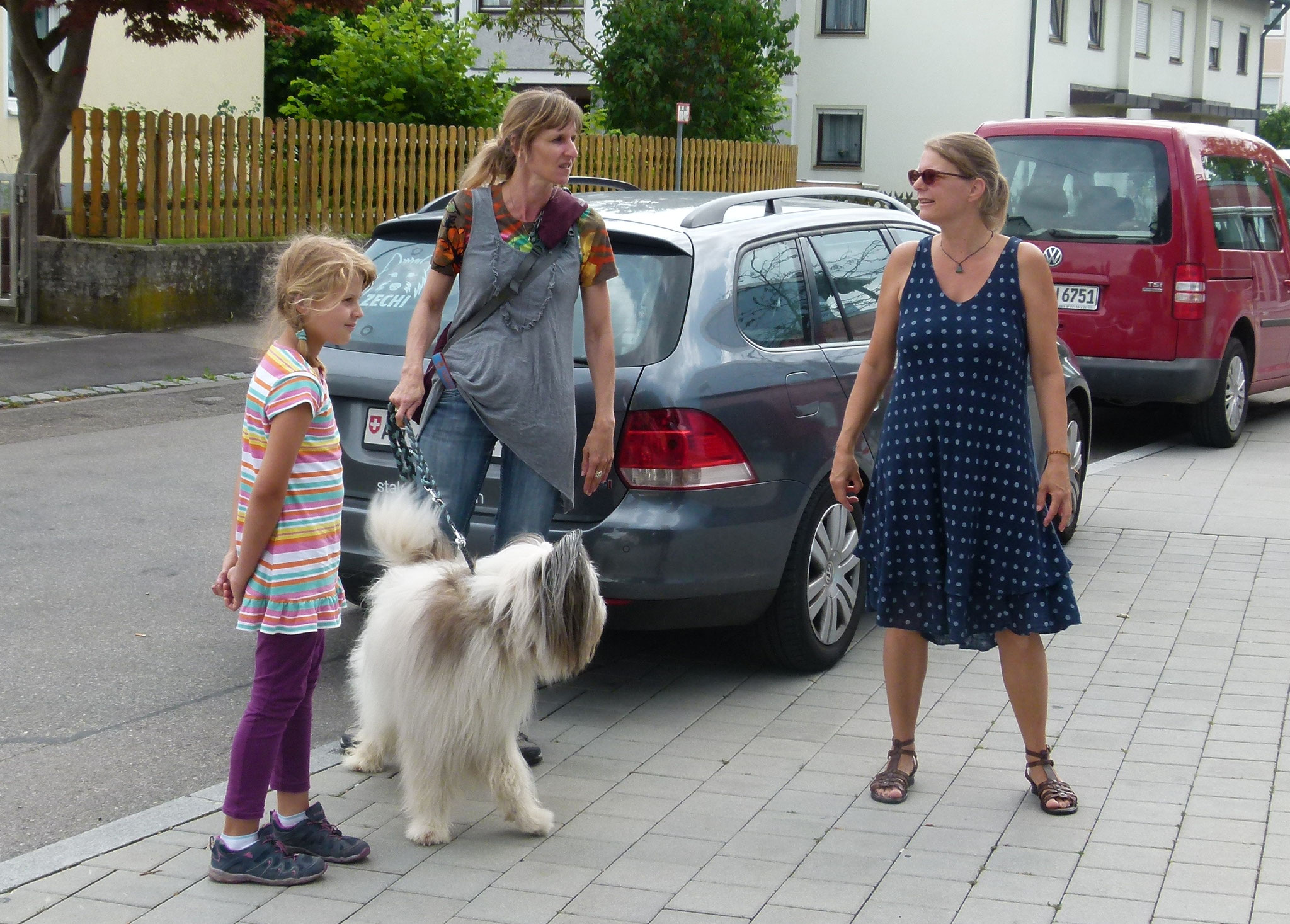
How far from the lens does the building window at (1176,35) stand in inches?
1753

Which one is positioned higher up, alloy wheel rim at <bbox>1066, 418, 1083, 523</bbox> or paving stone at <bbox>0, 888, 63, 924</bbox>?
alloy wheel rim at <bbox>1066, 418, 1083, 523</bbox>

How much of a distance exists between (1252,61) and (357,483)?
51482mm

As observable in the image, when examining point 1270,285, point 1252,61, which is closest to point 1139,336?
point 1270,285

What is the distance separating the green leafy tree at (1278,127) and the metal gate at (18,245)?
48.8 m

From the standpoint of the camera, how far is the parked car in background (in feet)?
16.1

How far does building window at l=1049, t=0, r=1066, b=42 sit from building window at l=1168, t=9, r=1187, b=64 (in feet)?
24.5

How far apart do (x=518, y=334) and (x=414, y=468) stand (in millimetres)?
508

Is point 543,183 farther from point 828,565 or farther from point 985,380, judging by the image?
point 828,565

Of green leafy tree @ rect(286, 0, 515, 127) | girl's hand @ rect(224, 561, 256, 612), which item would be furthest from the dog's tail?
green leafy tree @ rect(286, 0, 515, 127)

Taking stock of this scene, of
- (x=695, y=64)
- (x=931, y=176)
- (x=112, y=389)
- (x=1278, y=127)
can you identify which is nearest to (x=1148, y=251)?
(x=931, y=176)

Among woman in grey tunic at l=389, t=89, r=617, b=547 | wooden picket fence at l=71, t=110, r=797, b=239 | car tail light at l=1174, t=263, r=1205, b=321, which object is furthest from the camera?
wooden picket fence at l=71, t=110, r=797, b=239

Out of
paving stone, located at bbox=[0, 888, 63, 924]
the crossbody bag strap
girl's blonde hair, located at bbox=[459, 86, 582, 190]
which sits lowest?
paving stone, located at bbox=[0, 888, 63, 924]

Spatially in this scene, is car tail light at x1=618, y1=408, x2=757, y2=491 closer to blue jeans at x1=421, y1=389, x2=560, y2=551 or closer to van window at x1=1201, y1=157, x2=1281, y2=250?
blue jeans at x1=421, y1=389, x2=560, y2=551

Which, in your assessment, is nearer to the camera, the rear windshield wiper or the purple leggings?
the purple leggings
